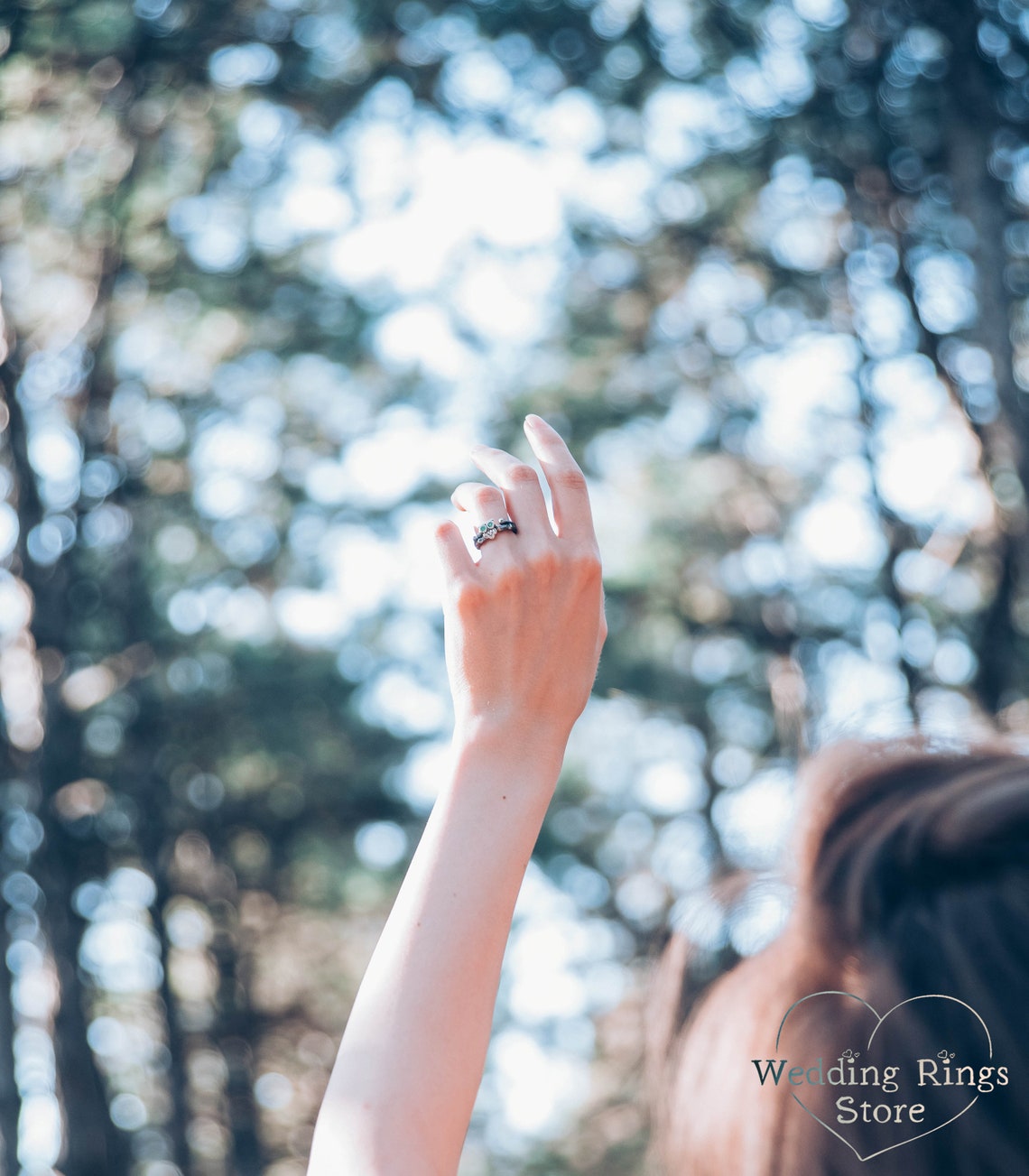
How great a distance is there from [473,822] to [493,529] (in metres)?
0.26

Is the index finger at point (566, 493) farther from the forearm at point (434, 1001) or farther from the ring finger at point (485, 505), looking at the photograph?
the forearm at point (434, 1001)

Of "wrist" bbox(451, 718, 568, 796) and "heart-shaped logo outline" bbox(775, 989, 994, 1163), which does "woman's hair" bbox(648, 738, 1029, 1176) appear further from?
"wrist" bbox(451, 718, 568, 796)

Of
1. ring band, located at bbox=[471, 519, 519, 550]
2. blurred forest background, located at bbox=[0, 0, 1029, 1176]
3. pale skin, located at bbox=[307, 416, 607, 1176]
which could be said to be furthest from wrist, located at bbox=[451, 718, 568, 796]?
blurred forest background, located at bbox=[0, 0, 1029, 1176]

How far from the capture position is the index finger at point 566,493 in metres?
0.97

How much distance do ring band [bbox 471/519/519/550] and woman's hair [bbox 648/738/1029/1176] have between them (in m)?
0.35

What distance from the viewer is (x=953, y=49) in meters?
5.71

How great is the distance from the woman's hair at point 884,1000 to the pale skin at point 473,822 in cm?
21

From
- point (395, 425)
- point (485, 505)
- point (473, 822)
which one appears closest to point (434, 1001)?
point (473, 822)

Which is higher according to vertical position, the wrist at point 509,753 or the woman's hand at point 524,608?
the woman's hand at point 524,608

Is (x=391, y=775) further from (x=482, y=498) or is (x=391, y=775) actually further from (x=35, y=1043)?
(x=482, y=498)

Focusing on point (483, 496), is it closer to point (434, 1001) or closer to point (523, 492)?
point (523, 492)

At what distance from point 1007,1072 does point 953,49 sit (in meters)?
6.22

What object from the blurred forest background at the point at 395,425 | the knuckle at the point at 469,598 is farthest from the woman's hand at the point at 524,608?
the blurred forest background at the point at 395,425

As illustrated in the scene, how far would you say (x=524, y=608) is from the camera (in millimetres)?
934
